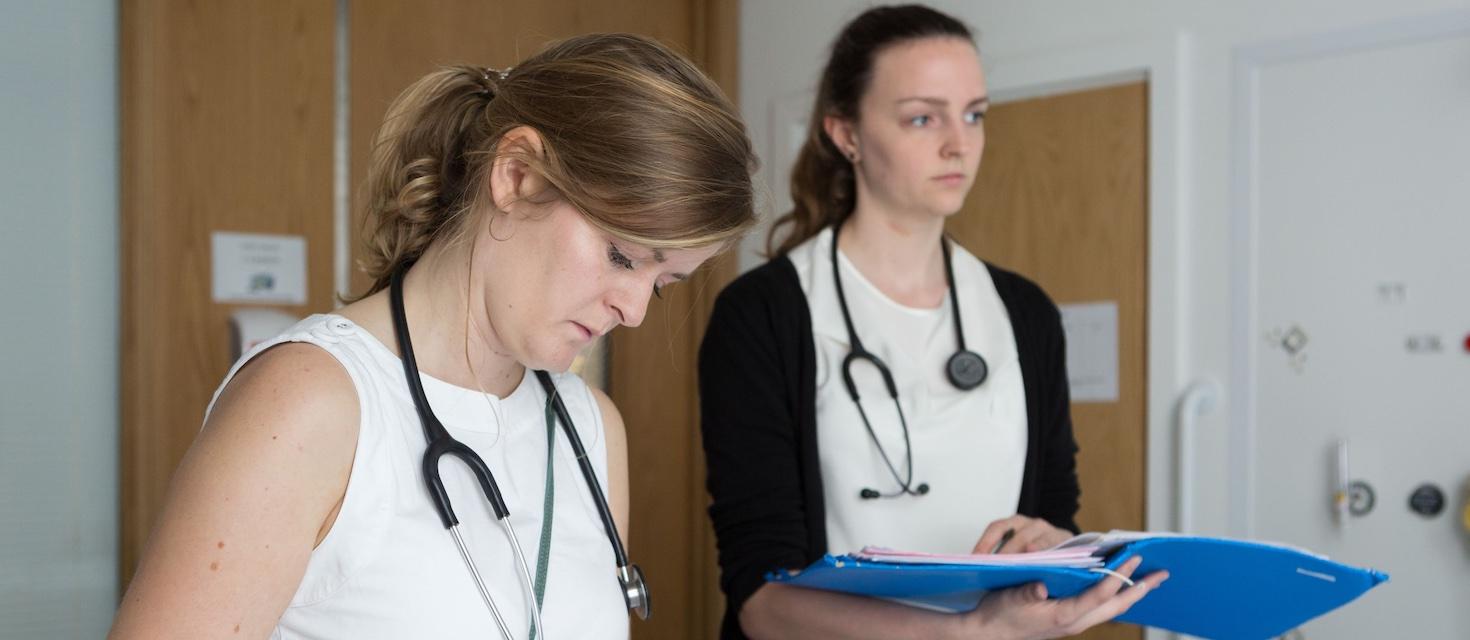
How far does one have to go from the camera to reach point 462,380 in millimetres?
1183

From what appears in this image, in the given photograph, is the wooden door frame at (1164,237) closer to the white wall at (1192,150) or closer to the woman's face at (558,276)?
the white wall at (1192,150)

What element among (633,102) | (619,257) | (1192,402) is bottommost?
(1192,402)

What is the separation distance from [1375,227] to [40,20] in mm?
2399

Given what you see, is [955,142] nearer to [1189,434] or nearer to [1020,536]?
[1020,536]

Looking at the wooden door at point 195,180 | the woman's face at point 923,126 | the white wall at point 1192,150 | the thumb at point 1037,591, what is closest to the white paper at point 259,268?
the wooden door at point 195,180

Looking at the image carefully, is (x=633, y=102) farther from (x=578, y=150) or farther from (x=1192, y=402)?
(x=1192, y=402)

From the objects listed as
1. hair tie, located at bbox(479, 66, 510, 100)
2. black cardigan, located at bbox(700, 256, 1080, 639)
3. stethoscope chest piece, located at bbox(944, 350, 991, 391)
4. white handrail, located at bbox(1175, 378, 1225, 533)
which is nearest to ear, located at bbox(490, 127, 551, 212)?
hair tie, located at bbox(479, 66, 510, 100)

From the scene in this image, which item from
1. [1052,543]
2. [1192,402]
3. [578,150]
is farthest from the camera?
[1192,402]

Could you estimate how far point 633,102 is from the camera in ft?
3.52

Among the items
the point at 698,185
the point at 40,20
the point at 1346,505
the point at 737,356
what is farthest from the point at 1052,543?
the point at 40,20

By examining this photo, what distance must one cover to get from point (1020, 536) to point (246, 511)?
3.04ft

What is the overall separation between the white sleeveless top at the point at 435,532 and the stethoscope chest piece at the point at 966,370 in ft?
2.12

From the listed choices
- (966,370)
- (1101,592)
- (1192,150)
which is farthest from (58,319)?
(1192,150)

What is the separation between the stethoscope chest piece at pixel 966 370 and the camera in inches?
68.2
